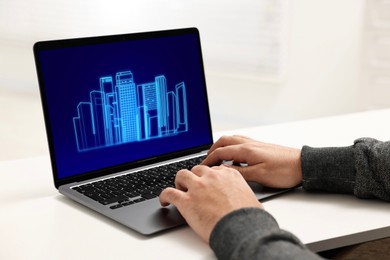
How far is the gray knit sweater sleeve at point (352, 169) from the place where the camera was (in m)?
1.04

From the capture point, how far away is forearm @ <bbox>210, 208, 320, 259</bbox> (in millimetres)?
757

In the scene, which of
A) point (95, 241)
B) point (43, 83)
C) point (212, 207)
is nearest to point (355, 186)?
point (212, 207)

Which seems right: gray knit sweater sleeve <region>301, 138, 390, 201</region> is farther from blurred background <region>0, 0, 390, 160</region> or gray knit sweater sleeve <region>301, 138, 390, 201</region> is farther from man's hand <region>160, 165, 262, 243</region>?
blurred background <region>0, 0, 390, 160</region>

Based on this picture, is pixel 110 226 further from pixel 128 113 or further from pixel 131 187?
pixel 128 113

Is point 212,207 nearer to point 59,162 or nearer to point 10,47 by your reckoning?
point 59,162

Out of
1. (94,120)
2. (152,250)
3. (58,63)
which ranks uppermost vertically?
(58,63)

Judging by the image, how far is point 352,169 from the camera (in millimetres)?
1074

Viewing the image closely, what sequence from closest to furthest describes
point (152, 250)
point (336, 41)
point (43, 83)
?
point (152, 250)
point (43, 83)
point (336, 41)

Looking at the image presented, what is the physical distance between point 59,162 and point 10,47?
109 inches

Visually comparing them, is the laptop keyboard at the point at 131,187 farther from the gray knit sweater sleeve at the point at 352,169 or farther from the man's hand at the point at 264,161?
the gray knit sweater sleeve at the point at 352,169

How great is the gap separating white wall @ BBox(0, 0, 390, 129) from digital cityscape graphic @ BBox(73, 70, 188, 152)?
2.18m

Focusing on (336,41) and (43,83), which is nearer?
(43,83)

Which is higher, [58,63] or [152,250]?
[58,63]

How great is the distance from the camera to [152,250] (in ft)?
2.87
